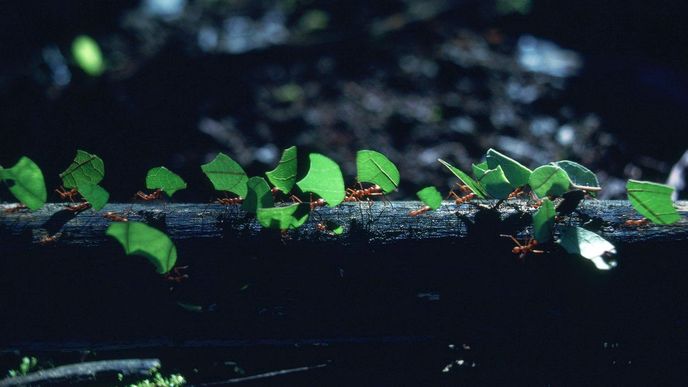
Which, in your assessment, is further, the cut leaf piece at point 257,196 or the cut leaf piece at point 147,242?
the cut leaf piece at point 257,196

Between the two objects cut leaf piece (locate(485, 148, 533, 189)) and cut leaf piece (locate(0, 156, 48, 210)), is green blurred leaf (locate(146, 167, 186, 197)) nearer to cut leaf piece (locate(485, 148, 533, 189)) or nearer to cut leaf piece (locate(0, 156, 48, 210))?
cut leaf piece (locate(0, 156, 48, 210))

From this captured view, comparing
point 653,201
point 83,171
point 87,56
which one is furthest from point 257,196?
point 87,56

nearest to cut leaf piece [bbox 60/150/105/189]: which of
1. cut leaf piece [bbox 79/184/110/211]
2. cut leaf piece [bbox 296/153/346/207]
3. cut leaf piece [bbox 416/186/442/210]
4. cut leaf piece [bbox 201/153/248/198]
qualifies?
cut leaf piece [bbox 79/184/110/211]

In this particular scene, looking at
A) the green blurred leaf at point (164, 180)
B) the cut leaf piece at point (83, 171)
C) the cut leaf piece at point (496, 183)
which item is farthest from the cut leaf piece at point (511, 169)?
the cut leaf piece at point (83, 171)

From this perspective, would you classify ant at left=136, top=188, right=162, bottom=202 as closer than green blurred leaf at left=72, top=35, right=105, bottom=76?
Yes

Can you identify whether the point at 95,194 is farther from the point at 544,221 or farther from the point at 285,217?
the point at 544,221

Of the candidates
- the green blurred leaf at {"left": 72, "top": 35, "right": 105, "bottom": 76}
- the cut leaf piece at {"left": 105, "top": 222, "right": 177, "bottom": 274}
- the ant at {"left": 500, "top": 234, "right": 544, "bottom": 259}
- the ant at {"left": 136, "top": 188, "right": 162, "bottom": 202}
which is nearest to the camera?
the cut leaf piece at {"left": 105, "top": 222, "right": 177, "bottom": 274}

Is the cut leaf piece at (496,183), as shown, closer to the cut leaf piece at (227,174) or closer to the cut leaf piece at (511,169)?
the cut leaf piece at (511,169)
